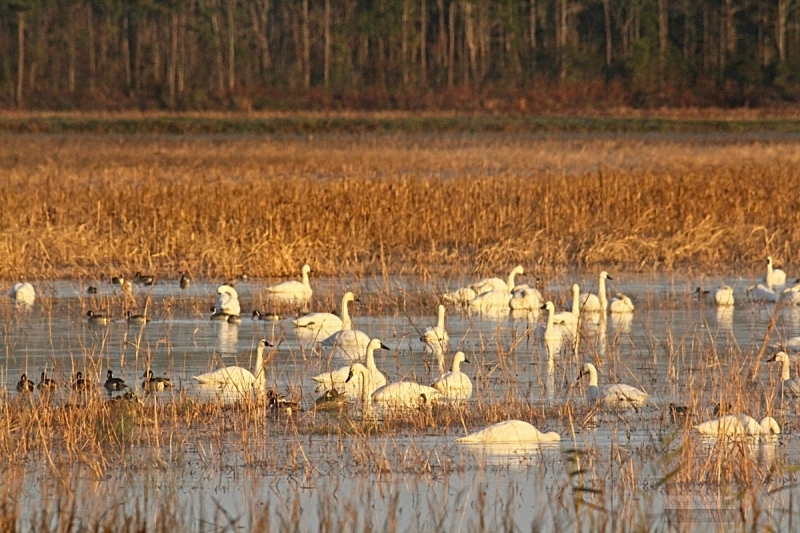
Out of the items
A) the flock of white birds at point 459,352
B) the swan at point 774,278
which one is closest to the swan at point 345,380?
the flock of white birds at point 459,352

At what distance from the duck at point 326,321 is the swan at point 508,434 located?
4.09 metres

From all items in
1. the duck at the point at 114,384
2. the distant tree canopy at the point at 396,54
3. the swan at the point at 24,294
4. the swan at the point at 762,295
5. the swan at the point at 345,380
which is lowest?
the swan at the point at 762,295

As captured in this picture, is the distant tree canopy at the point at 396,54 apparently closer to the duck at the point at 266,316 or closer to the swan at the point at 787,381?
the duck at the point at 266,316

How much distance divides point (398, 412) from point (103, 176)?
60.5ft

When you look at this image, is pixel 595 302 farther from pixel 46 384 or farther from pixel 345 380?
pixel 46 384

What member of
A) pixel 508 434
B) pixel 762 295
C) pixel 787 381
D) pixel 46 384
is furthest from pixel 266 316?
pixel 508 434

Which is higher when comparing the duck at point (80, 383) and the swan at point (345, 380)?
the duck at point (80, 383)

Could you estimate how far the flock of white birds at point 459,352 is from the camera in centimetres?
737

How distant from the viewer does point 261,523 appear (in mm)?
5535

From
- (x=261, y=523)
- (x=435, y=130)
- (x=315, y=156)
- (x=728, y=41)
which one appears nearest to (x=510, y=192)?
(x=315, y=156)

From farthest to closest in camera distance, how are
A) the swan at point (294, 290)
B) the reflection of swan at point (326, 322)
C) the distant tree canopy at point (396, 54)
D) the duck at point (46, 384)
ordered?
the distant tree canopy at point (396, 54)
the swan at point (294, 290)
the reflection of swan at point (326, 322)
the duck at point (46, 384)

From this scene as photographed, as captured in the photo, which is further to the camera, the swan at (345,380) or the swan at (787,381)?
the swan at (345,380)

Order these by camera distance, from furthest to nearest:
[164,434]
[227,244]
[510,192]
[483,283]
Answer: [510,192] < [227,244] < [483,283] < [164,434]

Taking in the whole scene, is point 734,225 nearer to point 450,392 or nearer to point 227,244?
point 227,244
